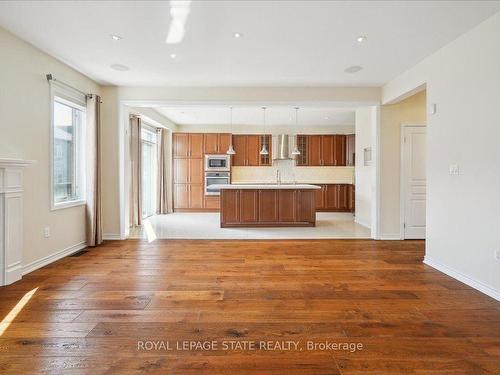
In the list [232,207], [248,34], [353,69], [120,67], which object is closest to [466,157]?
[353,69]

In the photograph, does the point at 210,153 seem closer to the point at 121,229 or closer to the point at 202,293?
the point at 121,229

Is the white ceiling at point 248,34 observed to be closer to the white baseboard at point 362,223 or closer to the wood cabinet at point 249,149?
the white baseboard at point 362,223

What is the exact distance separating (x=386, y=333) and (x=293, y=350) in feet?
A: 2.43

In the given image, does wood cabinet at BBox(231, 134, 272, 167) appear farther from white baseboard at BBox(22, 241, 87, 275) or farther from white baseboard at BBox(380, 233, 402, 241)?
white baseboard at BBox(22, 241, 87, 275)

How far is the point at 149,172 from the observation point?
8492 mm

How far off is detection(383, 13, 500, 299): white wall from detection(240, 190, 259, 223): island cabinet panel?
3.53m

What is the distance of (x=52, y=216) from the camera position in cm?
402

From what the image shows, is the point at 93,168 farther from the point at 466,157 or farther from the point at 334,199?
the point at 334,199

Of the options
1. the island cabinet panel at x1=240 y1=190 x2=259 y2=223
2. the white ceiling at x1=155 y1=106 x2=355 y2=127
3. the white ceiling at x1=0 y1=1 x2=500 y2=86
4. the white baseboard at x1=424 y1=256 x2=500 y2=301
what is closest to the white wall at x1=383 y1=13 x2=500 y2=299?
the white baseboard at x1=424 y1=256 x2=500 y2=301

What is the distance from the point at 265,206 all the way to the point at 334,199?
3.35m

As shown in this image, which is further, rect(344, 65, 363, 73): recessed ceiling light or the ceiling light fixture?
rect(344, 65, 363, 73): recessed ceiling light

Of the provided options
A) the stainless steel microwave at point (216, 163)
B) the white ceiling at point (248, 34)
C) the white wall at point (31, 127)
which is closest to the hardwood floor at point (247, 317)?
the white wall at point (31, 127)

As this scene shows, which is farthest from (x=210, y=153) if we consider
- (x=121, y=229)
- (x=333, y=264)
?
(x=333, y=264)

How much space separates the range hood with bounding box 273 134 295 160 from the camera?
30.6 ft
